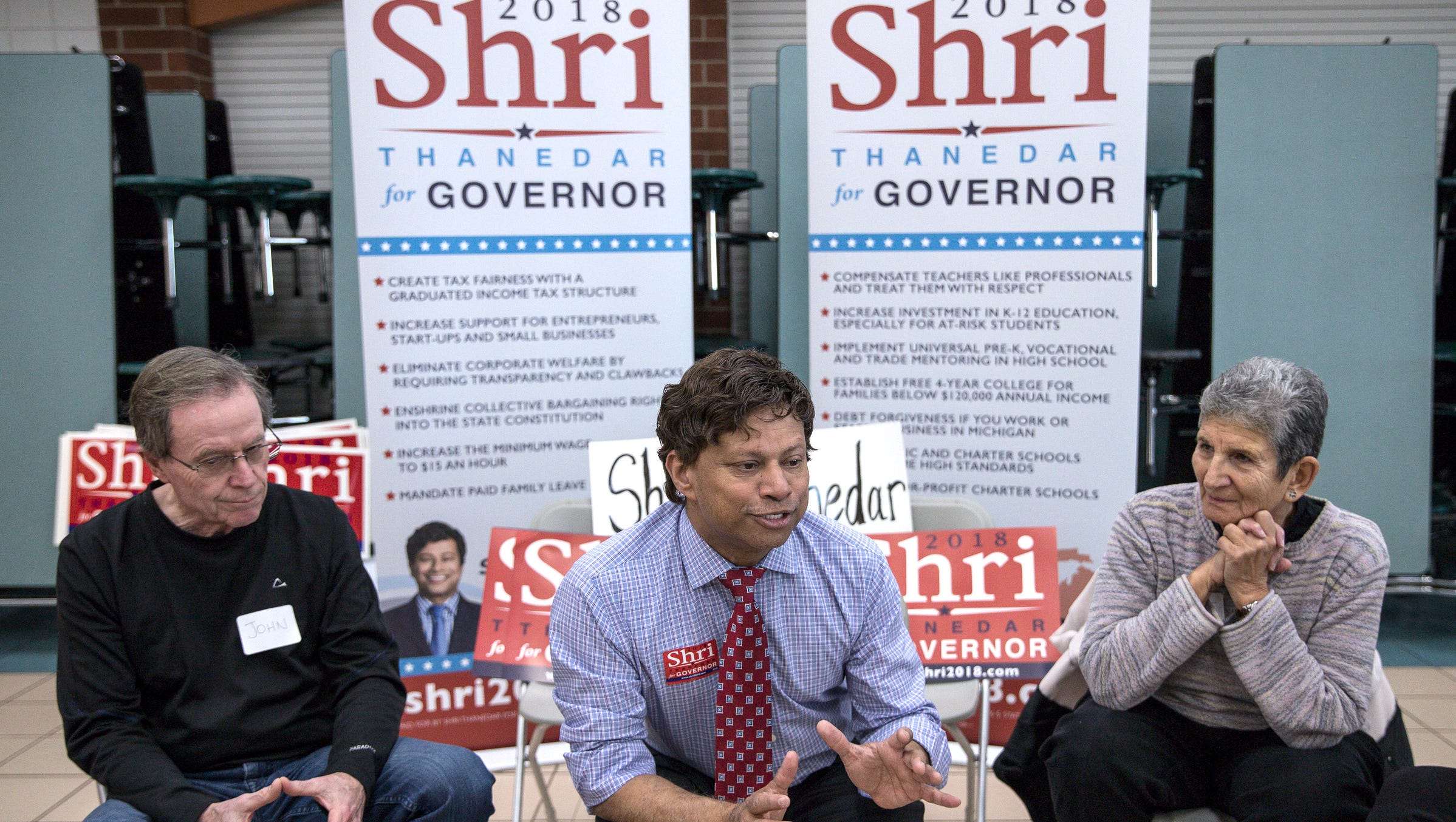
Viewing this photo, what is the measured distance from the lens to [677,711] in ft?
5.65

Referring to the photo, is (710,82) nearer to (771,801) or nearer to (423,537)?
(423,537)

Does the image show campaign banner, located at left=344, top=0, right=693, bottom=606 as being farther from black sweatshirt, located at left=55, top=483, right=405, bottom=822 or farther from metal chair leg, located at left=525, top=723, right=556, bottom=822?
black sweatshirt, located at left=55, top=483, right=405, bottom=822

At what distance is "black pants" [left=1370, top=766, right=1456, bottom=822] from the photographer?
1668 mm

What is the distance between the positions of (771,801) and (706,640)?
36 centimetres

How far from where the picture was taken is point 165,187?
387 cm

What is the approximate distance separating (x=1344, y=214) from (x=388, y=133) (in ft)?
11.4

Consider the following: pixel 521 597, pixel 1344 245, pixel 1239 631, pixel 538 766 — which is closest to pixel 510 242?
pixel 521 597

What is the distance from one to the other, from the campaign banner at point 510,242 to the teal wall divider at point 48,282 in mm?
1723

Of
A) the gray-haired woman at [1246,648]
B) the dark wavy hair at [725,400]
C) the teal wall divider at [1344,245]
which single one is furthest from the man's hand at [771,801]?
the teal wall divider at [1344,245]

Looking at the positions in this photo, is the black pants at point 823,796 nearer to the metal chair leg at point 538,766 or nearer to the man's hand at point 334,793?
the man's hand at point 334,793

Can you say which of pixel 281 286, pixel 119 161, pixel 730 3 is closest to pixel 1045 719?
pixel 119 161

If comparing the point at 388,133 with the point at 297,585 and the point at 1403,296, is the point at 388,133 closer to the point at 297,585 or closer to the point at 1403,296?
the point at 297,585

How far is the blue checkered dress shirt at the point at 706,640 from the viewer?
164 centimetres

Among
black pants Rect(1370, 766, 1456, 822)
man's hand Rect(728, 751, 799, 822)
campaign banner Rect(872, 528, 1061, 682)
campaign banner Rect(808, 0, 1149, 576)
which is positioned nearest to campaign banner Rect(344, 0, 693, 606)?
campaign banner Rect(808, 0, 1149, 576)
